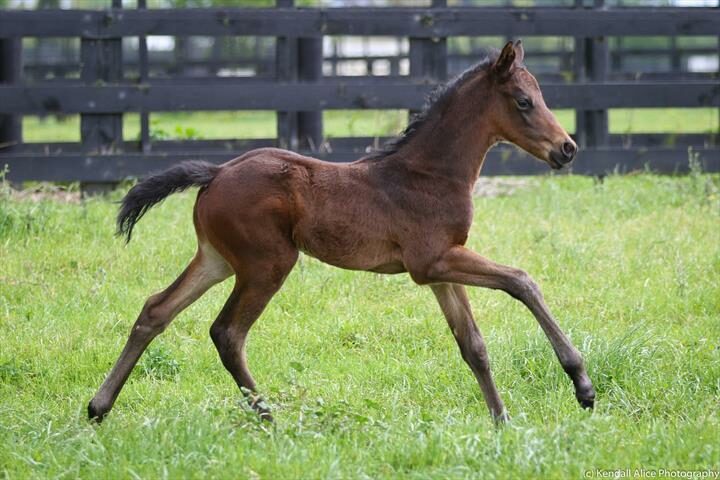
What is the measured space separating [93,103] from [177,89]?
782 millimetres

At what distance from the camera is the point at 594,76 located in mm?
10727

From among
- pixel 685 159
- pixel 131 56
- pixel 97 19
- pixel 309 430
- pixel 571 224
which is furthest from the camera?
pixel 131 56

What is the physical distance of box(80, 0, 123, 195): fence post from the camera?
9.80 meters

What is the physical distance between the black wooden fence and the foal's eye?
4.87 metres

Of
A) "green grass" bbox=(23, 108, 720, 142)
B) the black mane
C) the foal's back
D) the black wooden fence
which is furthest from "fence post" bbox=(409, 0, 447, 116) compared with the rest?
the foal's back

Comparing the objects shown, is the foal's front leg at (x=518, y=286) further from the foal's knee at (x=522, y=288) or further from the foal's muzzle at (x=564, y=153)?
the foal's muzzle at (x=564, y=153)

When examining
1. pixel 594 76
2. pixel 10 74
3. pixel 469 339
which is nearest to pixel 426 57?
pixel 594 76

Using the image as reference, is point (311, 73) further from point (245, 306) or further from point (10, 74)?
point (245, 306)

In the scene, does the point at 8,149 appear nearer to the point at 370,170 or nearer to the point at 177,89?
the point at 177,89

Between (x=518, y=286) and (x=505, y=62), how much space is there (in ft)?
3.73

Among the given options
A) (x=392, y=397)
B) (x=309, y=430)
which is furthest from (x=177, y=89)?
(x=309, y=430)

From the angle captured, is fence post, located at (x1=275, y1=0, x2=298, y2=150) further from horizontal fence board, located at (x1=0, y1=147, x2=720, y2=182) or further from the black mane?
the black mane

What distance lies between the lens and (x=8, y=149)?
35.2 feet

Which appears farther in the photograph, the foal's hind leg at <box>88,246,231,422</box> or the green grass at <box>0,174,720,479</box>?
the foal's hind leg at <box>88,246,231,422</box>
